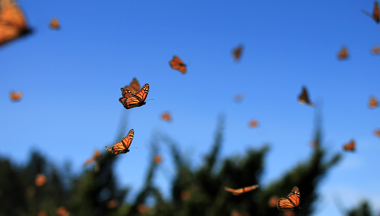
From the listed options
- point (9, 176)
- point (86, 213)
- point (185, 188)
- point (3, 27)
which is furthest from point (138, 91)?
point (9, 176)

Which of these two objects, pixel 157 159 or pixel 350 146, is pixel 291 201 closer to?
pixel 350 146

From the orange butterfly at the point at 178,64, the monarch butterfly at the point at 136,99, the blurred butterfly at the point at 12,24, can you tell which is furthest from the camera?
the orange butterfly at the point at 178,64

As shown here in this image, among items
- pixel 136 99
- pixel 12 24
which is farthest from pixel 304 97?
pixel 12 24

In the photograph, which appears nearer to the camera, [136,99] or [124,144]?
[124,144]

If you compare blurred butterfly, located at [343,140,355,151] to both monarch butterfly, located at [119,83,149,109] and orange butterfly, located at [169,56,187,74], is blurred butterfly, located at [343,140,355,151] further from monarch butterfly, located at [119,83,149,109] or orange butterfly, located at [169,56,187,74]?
monarch butterfly, located at [119,83,149,109]

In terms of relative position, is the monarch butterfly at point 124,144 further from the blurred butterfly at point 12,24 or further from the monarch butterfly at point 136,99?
the blurred butterfly at point 12,24

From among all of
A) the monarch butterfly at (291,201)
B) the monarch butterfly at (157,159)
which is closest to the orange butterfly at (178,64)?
the monarch butterfly at (291,201)
